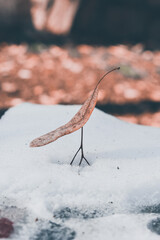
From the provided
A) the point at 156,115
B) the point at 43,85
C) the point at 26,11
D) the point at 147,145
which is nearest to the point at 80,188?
the point at 147,145

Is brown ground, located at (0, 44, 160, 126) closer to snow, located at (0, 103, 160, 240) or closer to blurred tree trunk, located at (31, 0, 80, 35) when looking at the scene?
blurred tree trunk, located at (31, 0, 80, 35)

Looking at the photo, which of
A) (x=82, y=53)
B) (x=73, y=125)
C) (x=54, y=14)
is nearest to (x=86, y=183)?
(x=73, y=125)

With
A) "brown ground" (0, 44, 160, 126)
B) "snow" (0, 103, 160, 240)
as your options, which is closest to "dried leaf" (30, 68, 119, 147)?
"snow" (0, 103, 160, 240)

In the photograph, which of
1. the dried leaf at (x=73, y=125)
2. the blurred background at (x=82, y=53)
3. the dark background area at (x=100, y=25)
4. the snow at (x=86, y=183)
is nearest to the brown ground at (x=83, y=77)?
the blurred background at (x=82, y=53)

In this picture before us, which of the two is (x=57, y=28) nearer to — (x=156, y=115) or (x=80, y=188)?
(x=156, y=115)

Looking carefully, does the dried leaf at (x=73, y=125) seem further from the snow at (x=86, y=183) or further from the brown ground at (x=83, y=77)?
the brown ground at (x=83, y=77)

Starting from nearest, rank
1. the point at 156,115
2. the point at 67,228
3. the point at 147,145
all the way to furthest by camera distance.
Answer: the point at 67,228, the point at 147,145, the point at 156,115
